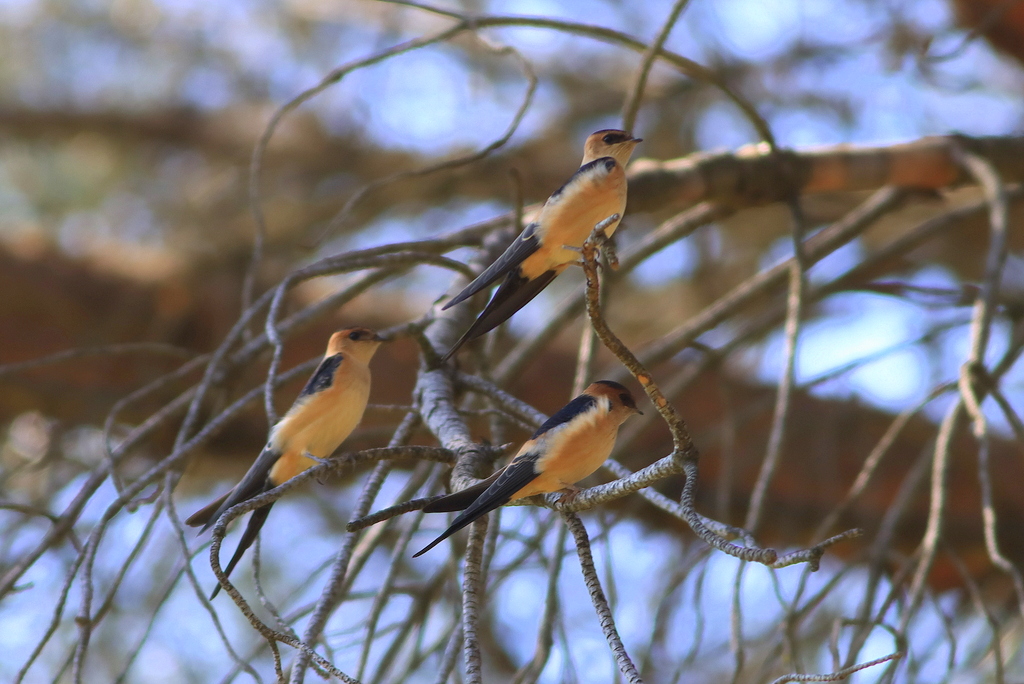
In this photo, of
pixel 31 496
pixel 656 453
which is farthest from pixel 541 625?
pixel 31 496

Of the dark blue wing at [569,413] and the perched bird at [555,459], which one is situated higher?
the dark blue wing at [569,413]

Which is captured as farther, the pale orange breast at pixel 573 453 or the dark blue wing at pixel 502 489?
the pale orange breast at pixel 573 453

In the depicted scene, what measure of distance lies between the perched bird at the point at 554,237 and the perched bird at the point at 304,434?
42cm

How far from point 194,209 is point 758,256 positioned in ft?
10.9

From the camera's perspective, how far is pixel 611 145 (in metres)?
1.80

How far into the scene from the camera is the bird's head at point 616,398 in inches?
63.2

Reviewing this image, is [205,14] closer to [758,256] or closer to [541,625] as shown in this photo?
[758,256]

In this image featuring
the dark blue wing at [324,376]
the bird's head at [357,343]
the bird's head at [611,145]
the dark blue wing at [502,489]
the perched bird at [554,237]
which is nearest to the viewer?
the dark blue wing at [502,489]

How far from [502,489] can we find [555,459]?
0.38ft

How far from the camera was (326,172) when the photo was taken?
5641 mm

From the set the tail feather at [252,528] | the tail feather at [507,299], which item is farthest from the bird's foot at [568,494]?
the tail feather at [252,528]

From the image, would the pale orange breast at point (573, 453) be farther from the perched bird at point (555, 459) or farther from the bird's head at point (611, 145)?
the bird's head at point (611, 145)

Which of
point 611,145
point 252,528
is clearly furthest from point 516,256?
point 252,528

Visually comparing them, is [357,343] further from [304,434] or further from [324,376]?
[304,434]
